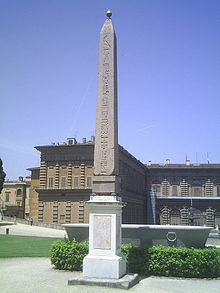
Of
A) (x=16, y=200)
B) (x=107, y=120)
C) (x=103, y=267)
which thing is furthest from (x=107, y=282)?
(x=16, y=200)

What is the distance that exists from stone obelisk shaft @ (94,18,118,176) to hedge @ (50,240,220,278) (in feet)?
9.62

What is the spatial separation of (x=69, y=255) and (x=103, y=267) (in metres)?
2.34

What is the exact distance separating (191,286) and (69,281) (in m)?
3.45

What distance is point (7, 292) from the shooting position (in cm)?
859

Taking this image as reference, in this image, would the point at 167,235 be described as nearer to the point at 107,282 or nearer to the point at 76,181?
the point at 107,282

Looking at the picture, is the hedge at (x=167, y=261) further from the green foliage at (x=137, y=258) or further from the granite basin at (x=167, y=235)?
the granite basin at (x=167, y=235)

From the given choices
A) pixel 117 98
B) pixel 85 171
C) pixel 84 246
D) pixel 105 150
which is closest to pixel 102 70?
pixel 117 98

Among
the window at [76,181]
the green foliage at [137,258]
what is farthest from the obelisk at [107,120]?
the window at [76,181]

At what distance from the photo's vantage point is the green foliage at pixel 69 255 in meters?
11.7

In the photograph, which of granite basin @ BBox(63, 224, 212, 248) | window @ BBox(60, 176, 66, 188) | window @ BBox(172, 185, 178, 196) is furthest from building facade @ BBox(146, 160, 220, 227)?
granite basin @ BBox(63, 224, 212, 248)

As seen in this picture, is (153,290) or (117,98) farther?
(117,98)

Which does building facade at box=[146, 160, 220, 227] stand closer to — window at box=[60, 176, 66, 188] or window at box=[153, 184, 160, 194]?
window at box=[153, 184, 160, 194]

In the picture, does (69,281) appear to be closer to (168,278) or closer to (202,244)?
(168,278)

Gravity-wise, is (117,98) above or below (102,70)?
below
